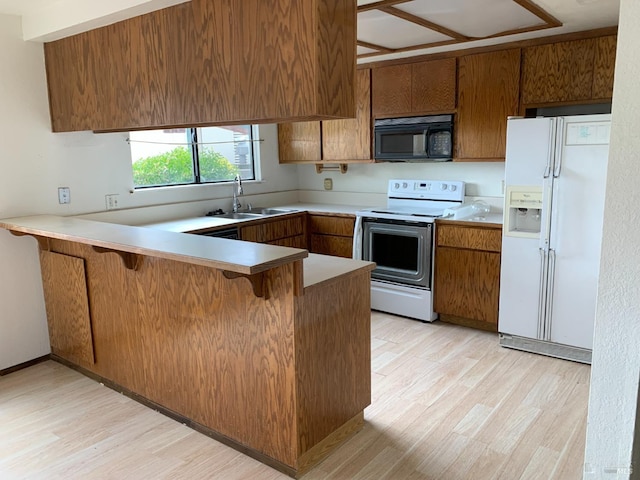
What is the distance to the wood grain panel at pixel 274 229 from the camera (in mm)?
4137

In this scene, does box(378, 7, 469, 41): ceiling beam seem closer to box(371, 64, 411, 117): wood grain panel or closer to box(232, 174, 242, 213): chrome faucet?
box(371, 64, 411, 117): wood grain panel

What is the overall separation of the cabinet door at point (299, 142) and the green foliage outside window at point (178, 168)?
0.59 m

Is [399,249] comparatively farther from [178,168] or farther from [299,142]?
[178,168]

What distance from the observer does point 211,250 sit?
7.11ft

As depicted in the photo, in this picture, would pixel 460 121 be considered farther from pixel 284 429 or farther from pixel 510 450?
pixel 284 429

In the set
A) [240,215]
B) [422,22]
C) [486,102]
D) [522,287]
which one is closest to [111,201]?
[240,215]

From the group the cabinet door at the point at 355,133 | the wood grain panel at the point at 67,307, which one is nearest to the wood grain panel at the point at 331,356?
the wood grain panel at the point at 67,307

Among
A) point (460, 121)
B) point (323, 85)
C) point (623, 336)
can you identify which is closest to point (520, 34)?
point (460, 121)

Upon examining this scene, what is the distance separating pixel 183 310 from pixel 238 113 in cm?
103

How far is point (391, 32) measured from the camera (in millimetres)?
3328

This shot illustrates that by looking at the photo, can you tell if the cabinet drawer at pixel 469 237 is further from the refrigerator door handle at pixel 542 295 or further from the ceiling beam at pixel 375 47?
the ceiling beam at pixel 375 47

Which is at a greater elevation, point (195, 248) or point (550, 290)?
point (195, 248)

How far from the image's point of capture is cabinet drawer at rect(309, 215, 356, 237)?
4.51 metres

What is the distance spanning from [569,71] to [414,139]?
124 cm
